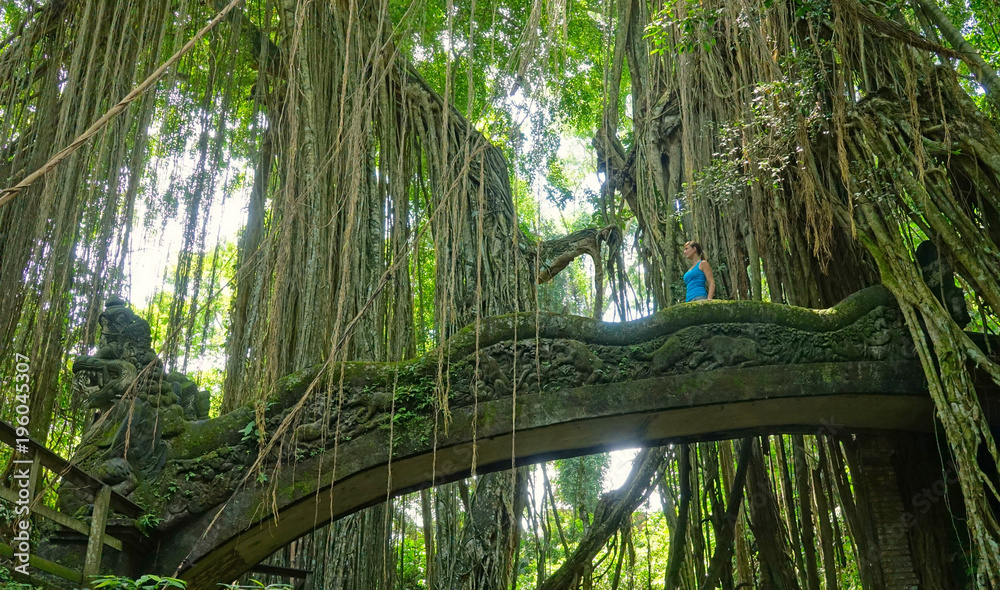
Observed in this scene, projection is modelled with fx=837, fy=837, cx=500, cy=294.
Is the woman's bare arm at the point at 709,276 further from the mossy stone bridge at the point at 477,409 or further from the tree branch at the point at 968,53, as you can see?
the tree branch at the point at 968,53

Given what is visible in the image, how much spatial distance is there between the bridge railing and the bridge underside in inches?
11.4

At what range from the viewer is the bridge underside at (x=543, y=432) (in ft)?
10.4

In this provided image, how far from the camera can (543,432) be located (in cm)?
344

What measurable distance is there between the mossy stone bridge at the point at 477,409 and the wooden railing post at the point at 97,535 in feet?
0.59

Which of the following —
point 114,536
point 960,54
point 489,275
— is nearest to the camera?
point 114,536

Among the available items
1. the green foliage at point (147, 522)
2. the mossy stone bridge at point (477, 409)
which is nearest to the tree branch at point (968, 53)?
the mossy stone bridge at point (477, 409)

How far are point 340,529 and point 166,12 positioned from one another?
2778 mm

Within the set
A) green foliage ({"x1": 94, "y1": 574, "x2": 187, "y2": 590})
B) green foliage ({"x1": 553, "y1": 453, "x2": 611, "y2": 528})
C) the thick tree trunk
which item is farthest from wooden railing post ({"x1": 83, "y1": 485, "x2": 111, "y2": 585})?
green foliage ({"x1": 553, "y1": 453, "x2": 611, "y2": 528})

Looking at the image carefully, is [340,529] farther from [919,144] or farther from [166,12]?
[919,144]

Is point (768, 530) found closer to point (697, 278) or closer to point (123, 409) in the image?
point (697, 278)

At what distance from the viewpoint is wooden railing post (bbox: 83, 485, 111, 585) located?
8.57ft

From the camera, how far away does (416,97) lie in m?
5.46

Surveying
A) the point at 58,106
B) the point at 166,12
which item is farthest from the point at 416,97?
the point at 58,106

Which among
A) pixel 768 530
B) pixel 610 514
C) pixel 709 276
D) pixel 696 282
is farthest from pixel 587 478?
pixel 709 276
